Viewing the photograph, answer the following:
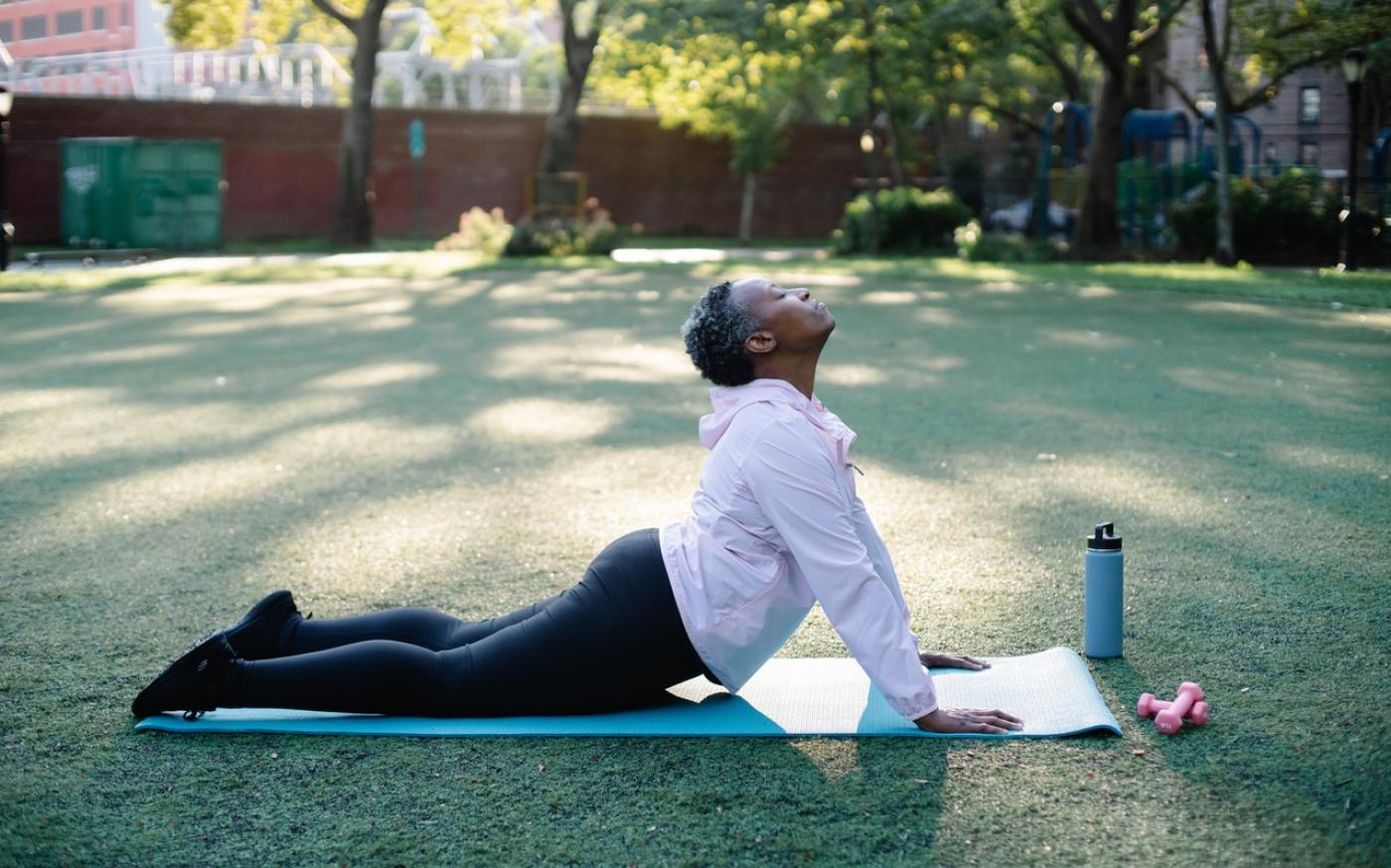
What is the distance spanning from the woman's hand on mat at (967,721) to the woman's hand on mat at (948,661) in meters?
0.40

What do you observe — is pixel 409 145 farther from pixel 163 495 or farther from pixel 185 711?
pixel 185 711

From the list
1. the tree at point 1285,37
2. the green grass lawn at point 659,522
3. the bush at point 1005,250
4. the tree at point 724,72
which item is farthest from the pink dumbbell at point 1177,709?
the bush at point 1005,250

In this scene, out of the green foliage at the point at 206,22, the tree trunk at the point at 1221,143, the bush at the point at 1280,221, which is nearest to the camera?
the tree trunk at the point at 1221,143

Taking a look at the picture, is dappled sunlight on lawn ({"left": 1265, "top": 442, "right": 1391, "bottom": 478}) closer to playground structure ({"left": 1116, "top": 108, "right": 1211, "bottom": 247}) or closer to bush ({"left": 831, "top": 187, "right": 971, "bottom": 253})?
playground structure ({"left": 1116, "top": 108, "right": 1211, "bottom": 247})

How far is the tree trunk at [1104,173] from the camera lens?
74.1ft

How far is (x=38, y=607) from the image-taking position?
188 inches

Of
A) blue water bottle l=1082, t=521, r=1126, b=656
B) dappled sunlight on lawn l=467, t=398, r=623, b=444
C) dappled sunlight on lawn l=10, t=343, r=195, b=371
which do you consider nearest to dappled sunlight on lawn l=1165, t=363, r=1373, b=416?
dappled sunlight on lawn l=467, t=398, r=623, b=444

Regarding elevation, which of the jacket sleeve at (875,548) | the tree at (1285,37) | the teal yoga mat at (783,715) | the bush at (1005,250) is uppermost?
the tree at (1285,37)

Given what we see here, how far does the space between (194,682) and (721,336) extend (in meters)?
1.58

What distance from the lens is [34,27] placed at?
20.1 meters

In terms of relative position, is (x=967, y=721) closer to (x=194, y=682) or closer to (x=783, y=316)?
(x=783, y=316)

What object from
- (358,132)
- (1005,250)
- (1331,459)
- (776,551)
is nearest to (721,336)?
Answer: (776,551)

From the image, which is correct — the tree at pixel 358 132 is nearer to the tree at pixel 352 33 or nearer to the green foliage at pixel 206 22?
the tree at pixel 352 33

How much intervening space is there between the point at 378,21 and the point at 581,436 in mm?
20305
